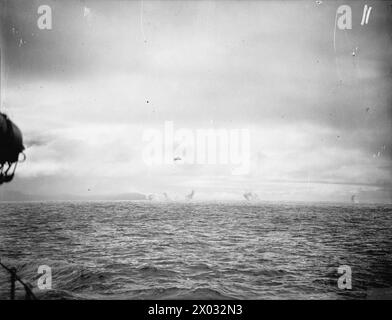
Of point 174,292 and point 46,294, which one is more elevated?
point 46,294

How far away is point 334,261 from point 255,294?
14589 mm

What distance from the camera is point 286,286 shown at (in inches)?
661

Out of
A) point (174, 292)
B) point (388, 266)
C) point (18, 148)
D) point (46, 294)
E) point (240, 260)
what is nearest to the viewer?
point (18, 148)

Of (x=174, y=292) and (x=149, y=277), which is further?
(x=149, y=277)
